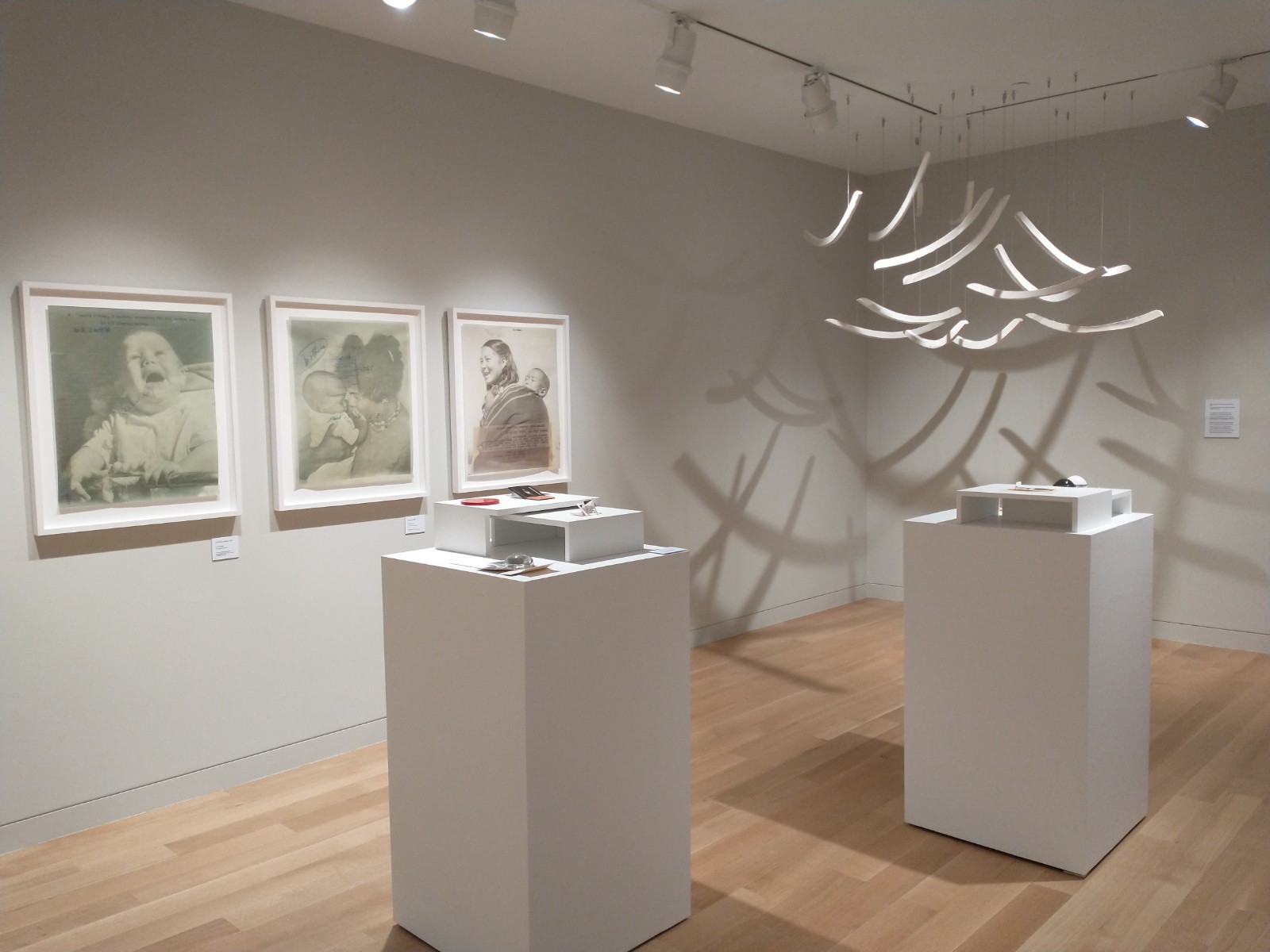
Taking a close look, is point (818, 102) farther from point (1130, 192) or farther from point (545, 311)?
point (1130, 192)

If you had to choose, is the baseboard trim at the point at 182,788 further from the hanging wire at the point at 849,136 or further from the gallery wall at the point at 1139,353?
the gallery wall at the point at 1139,353

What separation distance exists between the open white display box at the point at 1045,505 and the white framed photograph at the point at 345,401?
8.43ft

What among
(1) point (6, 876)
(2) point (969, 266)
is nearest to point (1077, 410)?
(2) point (969, 266)

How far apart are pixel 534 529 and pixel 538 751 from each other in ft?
2.68

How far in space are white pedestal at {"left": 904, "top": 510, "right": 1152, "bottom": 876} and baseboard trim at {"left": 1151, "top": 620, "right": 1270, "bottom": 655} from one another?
3082 mm

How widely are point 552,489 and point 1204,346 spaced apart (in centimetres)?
424

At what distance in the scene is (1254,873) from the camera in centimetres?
328

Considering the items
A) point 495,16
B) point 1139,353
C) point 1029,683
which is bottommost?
point 1029,683

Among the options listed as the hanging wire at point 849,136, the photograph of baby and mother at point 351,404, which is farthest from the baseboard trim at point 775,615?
the hanging wire at point 849,136

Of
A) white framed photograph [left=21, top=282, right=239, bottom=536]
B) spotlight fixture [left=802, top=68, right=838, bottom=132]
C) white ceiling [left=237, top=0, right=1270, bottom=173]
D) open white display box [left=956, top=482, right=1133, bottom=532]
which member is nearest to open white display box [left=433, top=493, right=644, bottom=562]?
open white display box [left=956, top=482, right=1133, bottom=532]

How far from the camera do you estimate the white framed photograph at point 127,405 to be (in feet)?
11.9

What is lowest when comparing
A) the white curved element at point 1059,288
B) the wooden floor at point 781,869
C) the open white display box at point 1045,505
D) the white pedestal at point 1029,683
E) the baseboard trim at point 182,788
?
the wooden floor at point 781,869

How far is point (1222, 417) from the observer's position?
6.17 metres

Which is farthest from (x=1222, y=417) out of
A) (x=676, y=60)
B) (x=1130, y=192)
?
(x=676, y=60)
